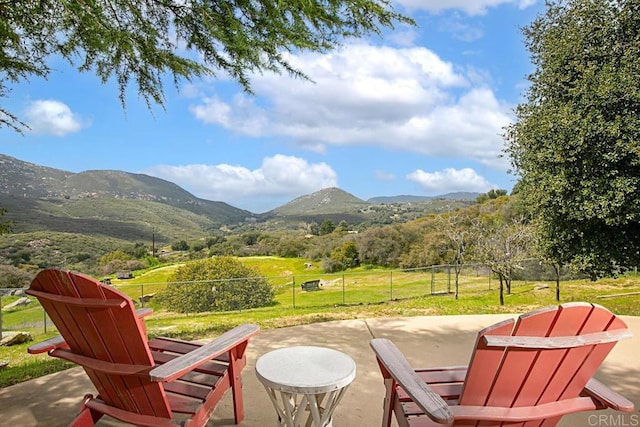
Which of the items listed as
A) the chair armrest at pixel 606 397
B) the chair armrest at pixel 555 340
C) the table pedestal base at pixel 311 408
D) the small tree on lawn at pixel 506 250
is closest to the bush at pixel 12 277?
the table pedestal base at pixel 311 408

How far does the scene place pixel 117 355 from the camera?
1833 mm

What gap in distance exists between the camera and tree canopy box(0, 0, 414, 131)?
2977 mm

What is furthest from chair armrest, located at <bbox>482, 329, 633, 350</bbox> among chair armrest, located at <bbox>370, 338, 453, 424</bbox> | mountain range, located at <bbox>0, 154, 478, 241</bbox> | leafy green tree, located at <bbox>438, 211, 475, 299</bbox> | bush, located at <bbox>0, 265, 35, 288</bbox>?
leafy green tree, located at <bbox>438, 211, 475, 299</bbox>

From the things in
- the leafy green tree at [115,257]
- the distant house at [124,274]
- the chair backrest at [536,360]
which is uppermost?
the chair backrest at [536,360]

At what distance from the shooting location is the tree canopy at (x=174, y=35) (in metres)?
2.98

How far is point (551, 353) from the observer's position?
1414 millimetres

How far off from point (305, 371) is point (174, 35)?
311cm

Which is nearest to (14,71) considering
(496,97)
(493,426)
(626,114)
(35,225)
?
(493,426)

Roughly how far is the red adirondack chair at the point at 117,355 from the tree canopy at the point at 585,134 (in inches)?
257

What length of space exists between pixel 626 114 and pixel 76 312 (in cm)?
750

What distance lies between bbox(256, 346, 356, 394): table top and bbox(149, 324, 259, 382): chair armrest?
0.60 ft

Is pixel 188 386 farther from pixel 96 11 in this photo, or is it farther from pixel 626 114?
pixel 626 114

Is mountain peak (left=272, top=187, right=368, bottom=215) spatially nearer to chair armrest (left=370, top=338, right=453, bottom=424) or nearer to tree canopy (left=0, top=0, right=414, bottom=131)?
tree canopy (left=0, top=0, right=414, bottom=131)

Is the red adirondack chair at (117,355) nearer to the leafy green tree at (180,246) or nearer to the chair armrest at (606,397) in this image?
the chair armrest at (606,397)
